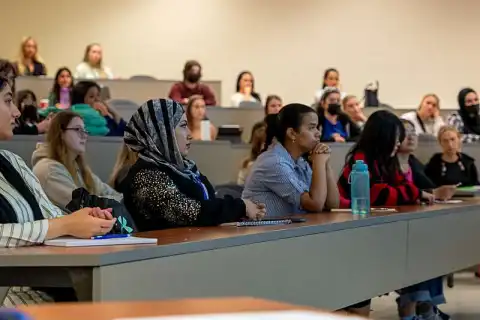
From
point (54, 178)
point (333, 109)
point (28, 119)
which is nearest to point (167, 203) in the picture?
point (54, 178)

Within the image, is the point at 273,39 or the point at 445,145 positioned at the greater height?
the point at 273,39

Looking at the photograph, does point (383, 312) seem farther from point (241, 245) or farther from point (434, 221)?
point (241, 245)

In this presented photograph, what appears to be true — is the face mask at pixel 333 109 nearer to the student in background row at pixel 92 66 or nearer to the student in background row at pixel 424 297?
the student in background row at pixel 424 297

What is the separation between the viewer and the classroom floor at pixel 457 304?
5.05m

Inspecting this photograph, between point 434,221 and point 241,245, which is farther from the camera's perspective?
point 434,221

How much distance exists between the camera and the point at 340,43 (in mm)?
11688

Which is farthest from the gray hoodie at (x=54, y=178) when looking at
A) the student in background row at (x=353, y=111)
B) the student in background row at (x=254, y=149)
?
the student in background row at (x=353, y=111)

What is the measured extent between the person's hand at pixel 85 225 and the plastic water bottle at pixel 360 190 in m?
1.49

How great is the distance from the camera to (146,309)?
1.04 m

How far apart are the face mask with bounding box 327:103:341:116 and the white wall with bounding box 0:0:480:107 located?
12.6 feet

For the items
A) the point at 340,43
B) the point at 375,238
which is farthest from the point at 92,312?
the point at 340,43

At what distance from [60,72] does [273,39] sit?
14.2ft

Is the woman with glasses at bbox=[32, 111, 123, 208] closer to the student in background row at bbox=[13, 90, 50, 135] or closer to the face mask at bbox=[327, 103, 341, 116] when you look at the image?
the student in background row at bbox=[13, 90, 50, 135]

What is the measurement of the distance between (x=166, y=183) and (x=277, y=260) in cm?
53
